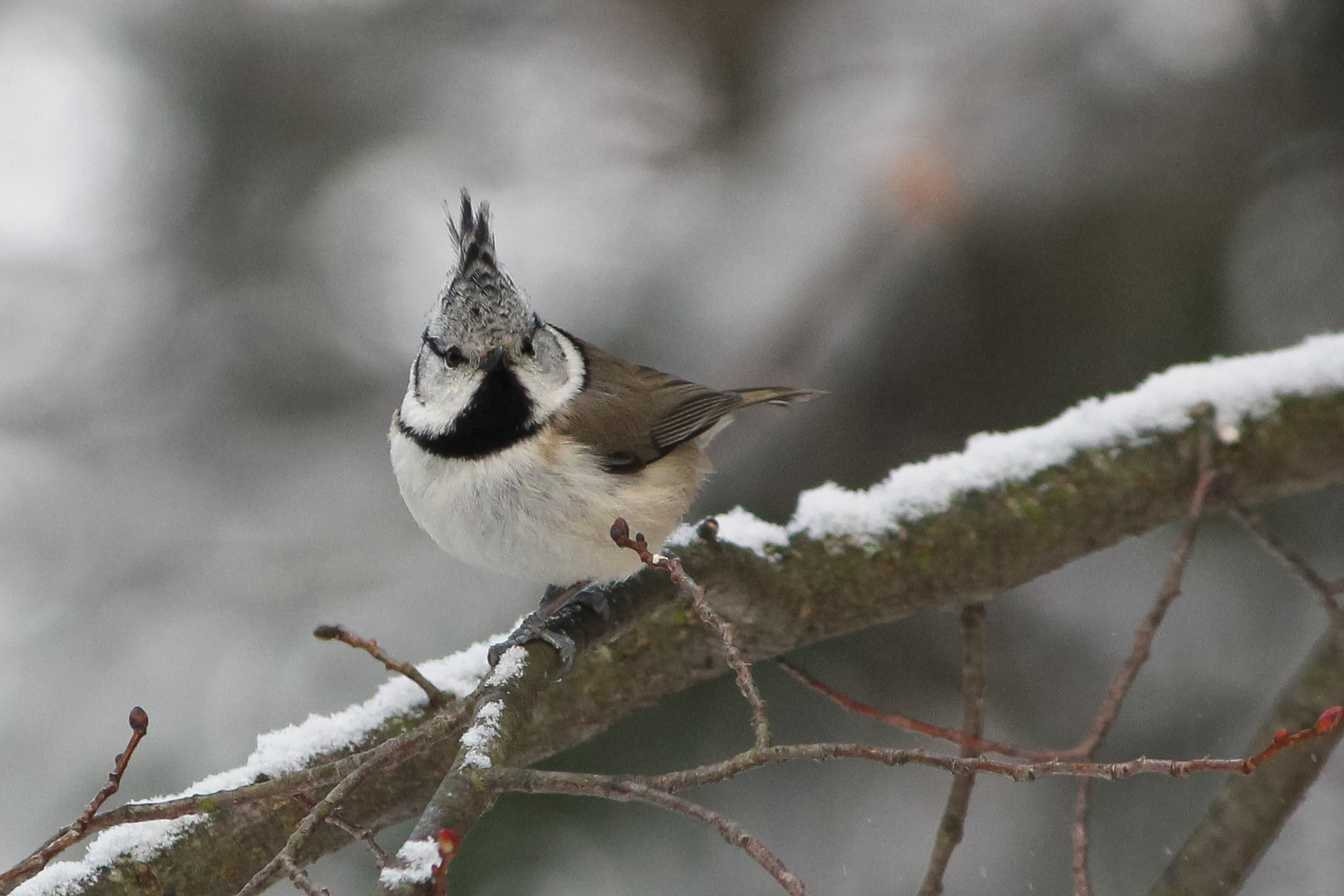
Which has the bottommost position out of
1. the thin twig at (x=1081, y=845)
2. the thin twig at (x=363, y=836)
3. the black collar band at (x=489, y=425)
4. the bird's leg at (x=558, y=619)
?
the thin twig at (x=363, y=836)

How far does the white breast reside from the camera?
274cm

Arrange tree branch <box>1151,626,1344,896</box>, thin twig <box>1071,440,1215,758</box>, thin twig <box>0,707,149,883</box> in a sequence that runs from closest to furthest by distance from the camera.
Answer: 1. thin twig <box>0,707,149,883</box>
2. thin twig <box>1071,440,1215,758</box>
3. tree branch <box>1151,626,1344,896</box>

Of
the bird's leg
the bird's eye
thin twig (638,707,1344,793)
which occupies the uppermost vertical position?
the bird's eye

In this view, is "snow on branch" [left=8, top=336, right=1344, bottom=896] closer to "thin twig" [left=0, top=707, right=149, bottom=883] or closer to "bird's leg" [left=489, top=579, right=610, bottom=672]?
"bird's leg" [left=489, top=579, right=610, bottom=672]

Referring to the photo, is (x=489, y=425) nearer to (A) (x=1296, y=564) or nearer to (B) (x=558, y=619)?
(B) (x=558, y=619)

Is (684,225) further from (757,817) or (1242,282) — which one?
(757,817)

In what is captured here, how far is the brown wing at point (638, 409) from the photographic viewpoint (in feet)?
9.87

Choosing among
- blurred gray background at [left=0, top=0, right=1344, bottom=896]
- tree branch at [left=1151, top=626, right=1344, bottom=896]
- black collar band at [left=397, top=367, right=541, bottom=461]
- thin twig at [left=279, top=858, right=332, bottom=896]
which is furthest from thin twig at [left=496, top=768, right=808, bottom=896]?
blurred gray background at [left=0, top=0, right=1344, bottom=896]

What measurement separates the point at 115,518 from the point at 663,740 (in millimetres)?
2464

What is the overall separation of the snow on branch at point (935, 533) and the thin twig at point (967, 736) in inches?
4.0

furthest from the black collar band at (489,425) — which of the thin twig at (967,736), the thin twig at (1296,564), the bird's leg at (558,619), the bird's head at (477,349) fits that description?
the thin twig at (1296,564)

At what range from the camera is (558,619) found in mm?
2748

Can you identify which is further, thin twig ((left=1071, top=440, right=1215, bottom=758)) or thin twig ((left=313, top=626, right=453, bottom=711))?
thin twig ((left=1071, top=440, right=1215, bottom=758))

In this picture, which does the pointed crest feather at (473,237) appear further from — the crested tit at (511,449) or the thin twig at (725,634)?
the thin twig at (725,634)
